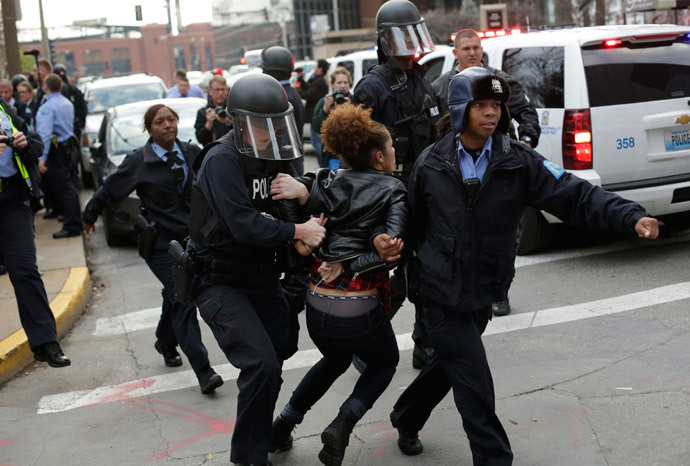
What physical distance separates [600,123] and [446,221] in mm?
4065

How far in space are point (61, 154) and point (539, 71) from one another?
6067mm

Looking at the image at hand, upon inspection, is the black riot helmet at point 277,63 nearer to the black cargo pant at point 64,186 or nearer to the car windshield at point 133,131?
the car windshield at point 133,131

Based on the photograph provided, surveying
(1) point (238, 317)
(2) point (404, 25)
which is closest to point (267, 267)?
(1) point (238, 317)

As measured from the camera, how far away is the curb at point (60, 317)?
6.25 metres

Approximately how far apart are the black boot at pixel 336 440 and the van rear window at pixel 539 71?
444 cm

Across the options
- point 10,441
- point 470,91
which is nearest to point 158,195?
point 10,441

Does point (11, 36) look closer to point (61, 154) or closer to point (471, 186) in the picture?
point (61, 154)

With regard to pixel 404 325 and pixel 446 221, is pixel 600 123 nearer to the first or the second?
pixel 404 325

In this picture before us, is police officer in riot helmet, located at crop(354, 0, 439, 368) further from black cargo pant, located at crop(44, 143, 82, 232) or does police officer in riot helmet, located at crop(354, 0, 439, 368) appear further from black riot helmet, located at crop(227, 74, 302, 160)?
black cargo pant, located at crop(44, 143, 82, 232)

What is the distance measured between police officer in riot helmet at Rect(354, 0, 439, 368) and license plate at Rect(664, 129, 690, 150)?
103 inches

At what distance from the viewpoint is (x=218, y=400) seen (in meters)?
5.48

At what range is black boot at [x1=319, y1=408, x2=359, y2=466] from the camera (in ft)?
13.2

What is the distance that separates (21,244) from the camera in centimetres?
586

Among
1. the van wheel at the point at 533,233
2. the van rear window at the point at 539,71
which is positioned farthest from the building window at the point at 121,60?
the van wheel at the point at 533,233
